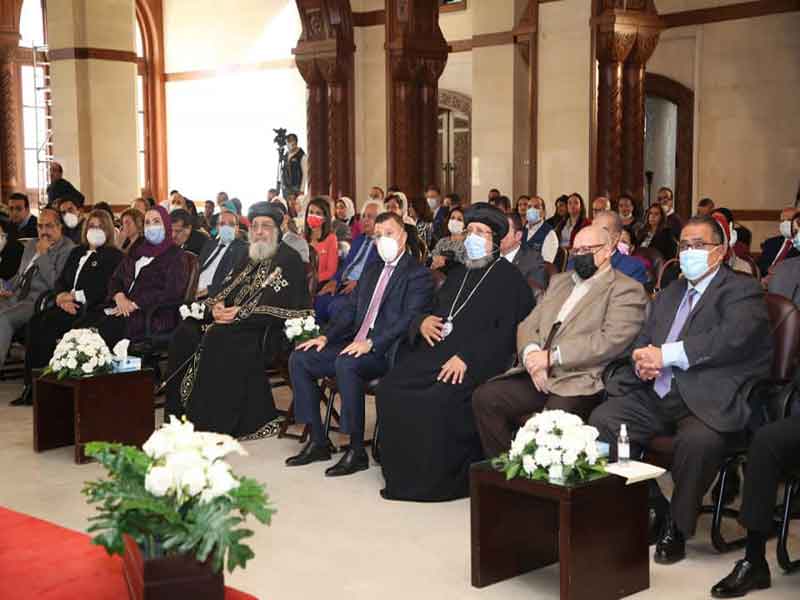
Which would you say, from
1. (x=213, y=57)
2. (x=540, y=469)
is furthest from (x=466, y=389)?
(x=213, y=57)

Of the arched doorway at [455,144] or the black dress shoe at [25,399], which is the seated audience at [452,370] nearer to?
the black dress shoe at [25,399]

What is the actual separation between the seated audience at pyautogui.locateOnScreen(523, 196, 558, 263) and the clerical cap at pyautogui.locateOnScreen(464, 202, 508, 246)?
4.38m

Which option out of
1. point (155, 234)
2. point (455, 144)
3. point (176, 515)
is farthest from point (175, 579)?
Answer: point (455, 144)

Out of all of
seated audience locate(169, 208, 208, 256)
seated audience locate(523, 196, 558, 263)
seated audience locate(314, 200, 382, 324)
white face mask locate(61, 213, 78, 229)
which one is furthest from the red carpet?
white face mask locate(61, 213, 78, 229)

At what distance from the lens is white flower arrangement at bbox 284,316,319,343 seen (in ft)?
22.9

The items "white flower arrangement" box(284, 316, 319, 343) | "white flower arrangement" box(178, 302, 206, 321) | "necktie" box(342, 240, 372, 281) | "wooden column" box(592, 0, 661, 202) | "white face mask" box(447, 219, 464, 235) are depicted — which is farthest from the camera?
"wooden column" box(592, 0, 661, 202)

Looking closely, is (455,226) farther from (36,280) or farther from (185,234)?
(36,280)

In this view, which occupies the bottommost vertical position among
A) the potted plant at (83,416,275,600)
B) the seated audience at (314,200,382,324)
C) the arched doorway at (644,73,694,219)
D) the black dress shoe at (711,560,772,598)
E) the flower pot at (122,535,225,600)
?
the black dress shoe at (711,560,772,598)

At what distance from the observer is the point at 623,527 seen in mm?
4316

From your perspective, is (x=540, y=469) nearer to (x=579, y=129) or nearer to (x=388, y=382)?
(x=388, y=382)

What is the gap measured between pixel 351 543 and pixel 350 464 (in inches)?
51.0

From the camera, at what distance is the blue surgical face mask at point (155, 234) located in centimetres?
835

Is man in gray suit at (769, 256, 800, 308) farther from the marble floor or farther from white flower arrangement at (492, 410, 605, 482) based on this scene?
white flower arrangement at (492, 410, 605, 482)

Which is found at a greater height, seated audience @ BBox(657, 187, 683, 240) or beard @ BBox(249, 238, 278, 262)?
seated audience @ BBox(657, 187, 683, 240)
